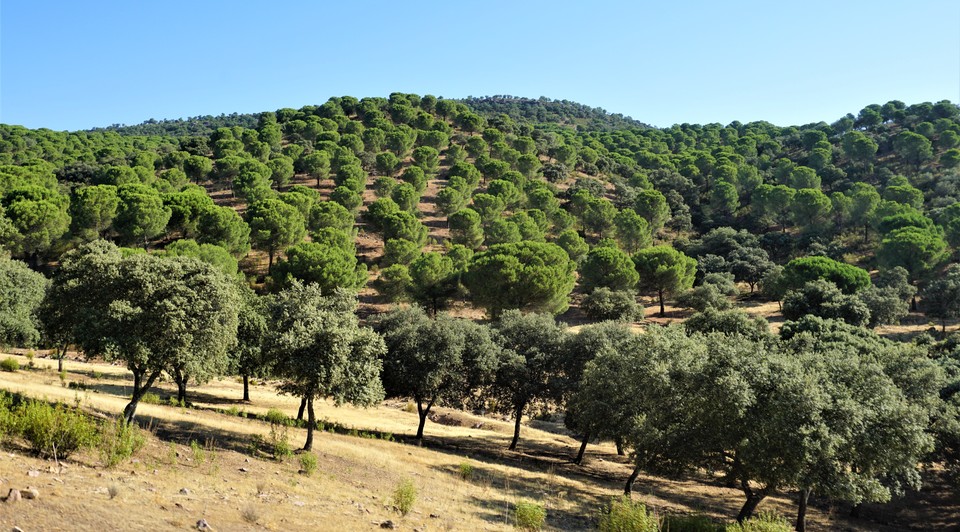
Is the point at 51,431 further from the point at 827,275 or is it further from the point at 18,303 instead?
the point at 827,275

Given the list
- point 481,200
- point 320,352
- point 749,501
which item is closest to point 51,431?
point 320,352

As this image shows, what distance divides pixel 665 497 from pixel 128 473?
24065mm

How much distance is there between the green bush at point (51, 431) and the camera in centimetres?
1448

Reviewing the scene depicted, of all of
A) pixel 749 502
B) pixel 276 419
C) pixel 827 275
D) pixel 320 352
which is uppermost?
pixel 827 275

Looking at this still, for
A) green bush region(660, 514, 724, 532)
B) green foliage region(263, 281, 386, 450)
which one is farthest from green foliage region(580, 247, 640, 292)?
green bush region(660, 514, 724, 532)

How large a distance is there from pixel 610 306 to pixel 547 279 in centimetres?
809

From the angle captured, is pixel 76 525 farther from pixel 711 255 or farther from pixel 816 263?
pixel 711 255

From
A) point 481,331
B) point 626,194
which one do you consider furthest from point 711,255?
point 481,331

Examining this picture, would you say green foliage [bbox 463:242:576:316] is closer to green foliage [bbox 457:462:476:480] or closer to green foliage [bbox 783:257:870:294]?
green foliage [bbox 783:257:870:294]

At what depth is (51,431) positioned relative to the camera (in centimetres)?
1449

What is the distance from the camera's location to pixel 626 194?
11931cm

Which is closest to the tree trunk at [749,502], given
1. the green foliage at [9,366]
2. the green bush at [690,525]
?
the green bush at [690,525]

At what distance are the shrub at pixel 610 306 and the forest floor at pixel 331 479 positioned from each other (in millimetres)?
26215

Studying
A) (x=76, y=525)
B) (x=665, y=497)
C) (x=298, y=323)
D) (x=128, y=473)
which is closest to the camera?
(x=76, y=525)
